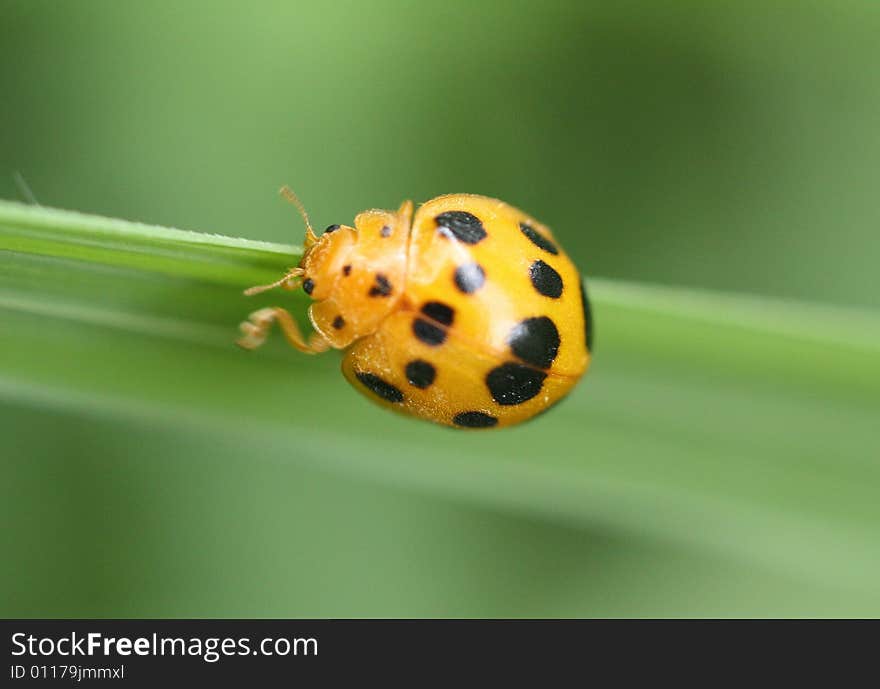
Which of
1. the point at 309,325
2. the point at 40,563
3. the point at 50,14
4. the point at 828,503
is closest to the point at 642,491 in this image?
the point at 828,503

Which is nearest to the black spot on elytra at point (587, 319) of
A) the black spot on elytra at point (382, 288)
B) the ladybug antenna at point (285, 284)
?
the black spot on elytra at point (382, 288)

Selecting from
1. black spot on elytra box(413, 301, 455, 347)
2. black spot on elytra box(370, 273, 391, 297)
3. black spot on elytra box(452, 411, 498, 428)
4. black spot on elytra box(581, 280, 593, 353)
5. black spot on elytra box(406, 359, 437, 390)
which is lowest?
black spot on elytra box(452, 411, 498, 428)

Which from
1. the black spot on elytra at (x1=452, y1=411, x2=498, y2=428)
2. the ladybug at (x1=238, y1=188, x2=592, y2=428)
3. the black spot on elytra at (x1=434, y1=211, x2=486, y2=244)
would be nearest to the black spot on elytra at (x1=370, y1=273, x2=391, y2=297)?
the ladybug at (x1=238, y1=188, x2=592, y2=428)

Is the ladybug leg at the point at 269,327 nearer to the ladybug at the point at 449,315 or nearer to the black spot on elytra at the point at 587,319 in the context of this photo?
the ladybug at the point at 449,315

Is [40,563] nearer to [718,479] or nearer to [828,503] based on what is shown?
[718,479]

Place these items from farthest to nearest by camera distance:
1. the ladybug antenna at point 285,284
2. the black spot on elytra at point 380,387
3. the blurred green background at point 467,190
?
the blurred green background at point 467,190, the black spot on elytra at point 380,387, the ladybug antenna at point 285,284

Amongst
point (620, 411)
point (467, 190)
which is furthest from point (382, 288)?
point (467, 190)

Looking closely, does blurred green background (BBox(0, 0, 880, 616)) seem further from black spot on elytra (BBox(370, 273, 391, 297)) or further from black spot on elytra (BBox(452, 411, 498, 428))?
black spot on elytra (BBox(370, 273, 391, 297))
